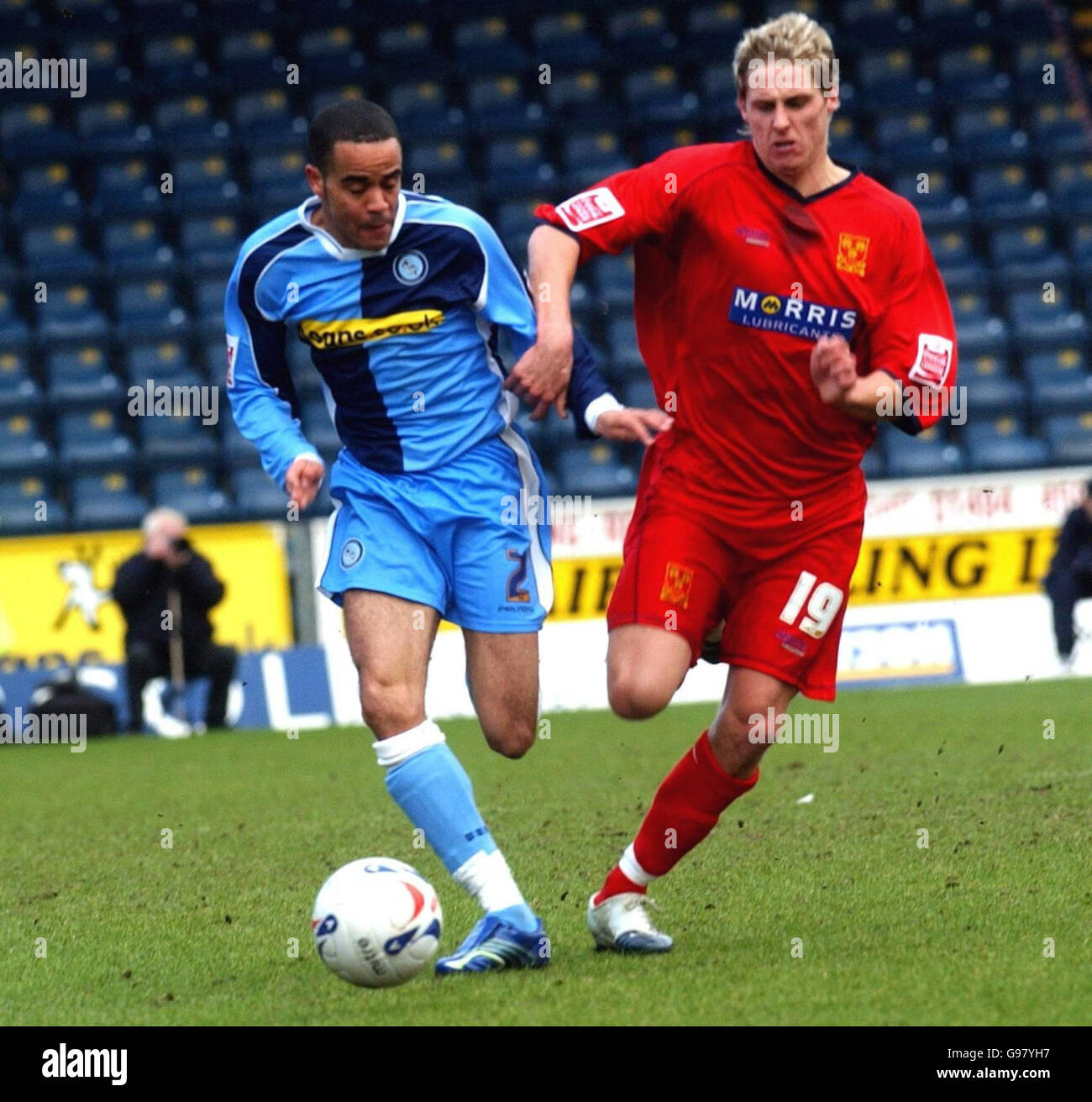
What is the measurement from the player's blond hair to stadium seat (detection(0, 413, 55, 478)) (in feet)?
38.9

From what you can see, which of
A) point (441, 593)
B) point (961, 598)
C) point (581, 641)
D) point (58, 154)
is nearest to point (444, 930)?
point (441, 593)

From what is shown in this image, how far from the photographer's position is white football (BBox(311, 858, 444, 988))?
4402 millimetres

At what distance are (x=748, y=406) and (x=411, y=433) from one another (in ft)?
2.89

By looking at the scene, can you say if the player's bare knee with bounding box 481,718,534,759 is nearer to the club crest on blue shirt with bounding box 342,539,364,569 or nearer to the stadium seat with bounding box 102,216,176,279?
the club crest on blue shirt with bounding box 342,539,364,569

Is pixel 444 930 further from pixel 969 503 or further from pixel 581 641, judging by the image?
pixel 969 503

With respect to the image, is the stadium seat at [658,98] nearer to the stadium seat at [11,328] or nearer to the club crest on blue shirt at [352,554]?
the stadium seat at [11,328]

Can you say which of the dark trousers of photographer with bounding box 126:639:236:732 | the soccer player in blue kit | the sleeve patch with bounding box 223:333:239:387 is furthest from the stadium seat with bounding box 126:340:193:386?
the soccer player in blue kit

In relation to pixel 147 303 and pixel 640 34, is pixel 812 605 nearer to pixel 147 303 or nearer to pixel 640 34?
pixel 147 303

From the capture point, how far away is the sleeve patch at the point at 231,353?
5180 mm

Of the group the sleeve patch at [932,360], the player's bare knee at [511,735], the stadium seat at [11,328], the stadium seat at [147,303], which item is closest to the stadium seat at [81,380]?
the stadium seat at [11,328]

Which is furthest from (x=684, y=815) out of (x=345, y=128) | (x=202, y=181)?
(x=202, y=181)

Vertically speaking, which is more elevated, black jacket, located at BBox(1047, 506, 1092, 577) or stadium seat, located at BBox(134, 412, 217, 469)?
stadium seat, located at BBox(134, 412, 217, 469)

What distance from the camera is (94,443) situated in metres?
16.2
